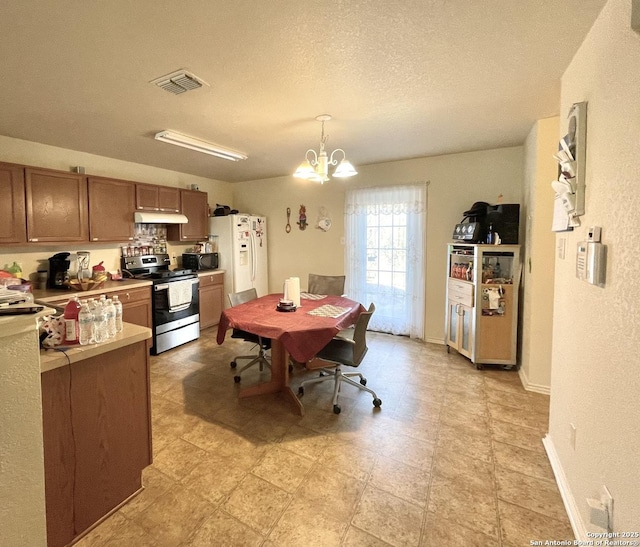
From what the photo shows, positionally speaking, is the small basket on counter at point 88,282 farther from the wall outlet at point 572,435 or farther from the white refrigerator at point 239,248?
the wall outlet at point 572,435

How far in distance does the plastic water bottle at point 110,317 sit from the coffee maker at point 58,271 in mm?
2384

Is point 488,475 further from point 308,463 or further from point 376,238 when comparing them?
point 376,238

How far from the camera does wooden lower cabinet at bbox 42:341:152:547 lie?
136 centimetres

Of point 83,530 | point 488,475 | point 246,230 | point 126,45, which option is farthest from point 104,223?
point 488,475

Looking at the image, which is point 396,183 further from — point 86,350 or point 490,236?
point 86,350

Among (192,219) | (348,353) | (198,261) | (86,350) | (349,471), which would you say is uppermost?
(192,219)

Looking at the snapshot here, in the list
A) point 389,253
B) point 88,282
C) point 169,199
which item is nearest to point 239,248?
point 169,199

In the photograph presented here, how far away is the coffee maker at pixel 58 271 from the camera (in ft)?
10.9

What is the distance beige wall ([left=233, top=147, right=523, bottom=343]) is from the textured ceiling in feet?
2.36

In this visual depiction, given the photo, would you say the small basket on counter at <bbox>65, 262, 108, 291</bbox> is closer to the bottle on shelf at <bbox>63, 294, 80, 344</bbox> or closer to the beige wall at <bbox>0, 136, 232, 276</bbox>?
the beige wall at <bbox>0, 136, 232, 276</bbox>

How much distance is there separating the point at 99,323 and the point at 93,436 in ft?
1.82

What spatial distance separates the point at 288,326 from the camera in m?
2.34

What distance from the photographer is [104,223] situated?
3617 millimetres

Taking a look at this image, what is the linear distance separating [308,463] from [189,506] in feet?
2.29
